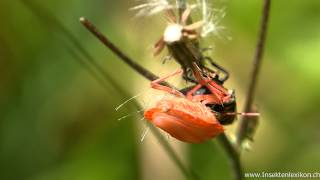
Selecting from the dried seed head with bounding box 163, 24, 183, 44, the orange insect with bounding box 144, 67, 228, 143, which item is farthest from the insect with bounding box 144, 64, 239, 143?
the dried seed head with bounding box 163, 24, 183, 44

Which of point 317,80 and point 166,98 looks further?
point 317,80

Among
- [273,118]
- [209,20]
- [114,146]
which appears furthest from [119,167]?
[209,20]

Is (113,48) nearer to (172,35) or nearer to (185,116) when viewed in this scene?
(172,35)

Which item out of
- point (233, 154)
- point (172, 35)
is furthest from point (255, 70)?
point (172, 35)

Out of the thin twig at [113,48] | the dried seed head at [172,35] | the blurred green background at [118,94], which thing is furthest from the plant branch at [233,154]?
the blurred green background at [118,94]

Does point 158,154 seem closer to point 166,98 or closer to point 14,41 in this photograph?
point 14,41

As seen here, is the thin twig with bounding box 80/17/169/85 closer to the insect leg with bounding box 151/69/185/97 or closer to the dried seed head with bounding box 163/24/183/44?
the insect leg with bounding box 151/69/185/97
